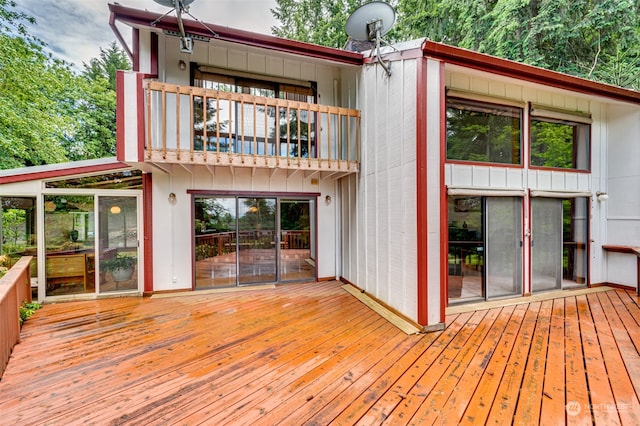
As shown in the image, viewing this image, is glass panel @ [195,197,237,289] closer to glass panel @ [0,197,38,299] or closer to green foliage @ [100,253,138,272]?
green foliage @ [100,253,138,272]

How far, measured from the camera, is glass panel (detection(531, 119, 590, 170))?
15.4ft

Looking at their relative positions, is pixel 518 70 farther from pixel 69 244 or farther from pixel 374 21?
pixel 69 244

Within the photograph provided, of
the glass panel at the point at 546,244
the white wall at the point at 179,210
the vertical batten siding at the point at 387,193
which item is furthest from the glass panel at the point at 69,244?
the glass panel at the point at 546,244

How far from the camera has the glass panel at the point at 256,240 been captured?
5.23m

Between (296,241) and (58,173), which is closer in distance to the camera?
(58,173)

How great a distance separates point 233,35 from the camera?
13.0 ft

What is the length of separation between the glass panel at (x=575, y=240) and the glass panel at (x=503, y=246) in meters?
1.25

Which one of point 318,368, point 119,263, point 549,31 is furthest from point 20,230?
point 549,31

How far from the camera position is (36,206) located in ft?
14.0

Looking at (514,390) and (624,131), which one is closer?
(514,390)

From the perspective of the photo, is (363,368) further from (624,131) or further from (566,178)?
(624,131)

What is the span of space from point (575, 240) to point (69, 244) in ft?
30.2

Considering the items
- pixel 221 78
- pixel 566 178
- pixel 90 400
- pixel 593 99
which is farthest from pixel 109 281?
pixel 593 99

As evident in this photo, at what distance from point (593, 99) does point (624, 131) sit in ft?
3.33
